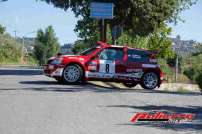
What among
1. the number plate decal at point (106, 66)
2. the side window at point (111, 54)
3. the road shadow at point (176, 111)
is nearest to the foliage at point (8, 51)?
the side window at point (111, 54)

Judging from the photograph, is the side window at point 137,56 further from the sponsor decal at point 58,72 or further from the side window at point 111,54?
the sponsor decal at point 58,72

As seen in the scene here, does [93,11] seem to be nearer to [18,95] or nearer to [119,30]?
[119,30]

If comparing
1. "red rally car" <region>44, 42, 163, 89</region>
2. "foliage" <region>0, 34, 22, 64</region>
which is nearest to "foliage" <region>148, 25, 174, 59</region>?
"foliage" <region>0, 34, 22, 64</region>

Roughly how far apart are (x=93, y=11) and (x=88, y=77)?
10.1 metres

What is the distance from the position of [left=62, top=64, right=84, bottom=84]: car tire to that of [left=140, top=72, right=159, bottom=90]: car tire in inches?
97.2

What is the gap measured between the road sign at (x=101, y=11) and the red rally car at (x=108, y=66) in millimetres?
8426

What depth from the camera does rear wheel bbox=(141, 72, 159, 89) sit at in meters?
21.9

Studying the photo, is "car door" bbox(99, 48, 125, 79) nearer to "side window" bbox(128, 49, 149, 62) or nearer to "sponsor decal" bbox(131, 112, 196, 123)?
"side window" bbox(128, 49, 149, 62)

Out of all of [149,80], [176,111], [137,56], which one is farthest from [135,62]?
[176,111]

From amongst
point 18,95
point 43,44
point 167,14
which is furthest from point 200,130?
point 43,44

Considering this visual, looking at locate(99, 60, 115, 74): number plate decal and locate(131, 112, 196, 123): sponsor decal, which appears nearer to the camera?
locate(131, 112, 196, 123): sponsor decal

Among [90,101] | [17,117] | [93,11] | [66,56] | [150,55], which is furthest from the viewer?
[93,11]

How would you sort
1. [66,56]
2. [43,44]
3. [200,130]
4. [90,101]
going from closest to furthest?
[200,130], [90,101], [66,56], [43,44]

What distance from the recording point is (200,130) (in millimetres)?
10836
